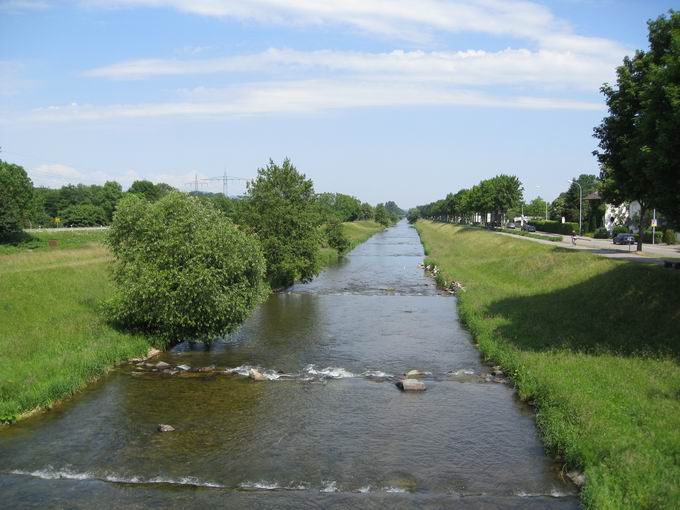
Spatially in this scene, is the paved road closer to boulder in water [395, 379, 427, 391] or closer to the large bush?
boulder in water [395, 379, 427, 391]

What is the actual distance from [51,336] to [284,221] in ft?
93.1

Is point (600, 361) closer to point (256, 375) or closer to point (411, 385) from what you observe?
point (411, 385)

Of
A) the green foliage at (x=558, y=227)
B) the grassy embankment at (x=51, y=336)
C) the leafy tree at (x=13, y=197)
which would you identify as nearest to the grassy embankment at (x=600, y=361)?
the grassy embankment at (x=51, y=336)

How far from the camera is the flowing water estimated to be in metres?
15.9

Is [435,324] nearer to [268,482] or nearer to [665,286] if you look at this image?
[665,286]

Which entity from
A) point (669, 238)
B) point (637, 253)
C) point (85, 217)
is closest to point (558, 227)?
point (669, 238)

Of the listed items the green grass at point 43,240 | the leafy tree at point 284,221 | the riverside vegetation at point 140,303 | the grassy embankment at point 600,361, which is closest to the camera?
the grassy embankment at point 600,361

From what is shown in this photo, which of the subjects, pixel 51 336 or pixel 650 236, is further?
pixel 650 236

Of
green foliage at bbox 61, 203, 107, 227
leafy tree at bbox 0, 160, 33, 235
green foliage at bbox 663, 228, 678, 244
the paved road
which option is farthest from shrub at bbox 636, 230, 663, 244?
green foliage at bbox 61, 203, 107, 227

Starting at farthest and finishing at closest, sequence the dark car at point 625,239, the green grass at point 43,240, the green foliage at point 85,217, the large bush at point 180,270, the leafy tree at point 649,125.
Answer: the green foliage at point 85,217 → the green grass at point 43,240 → the dark car at point 625,239 → the large bush at point 180,270 → the leafy tree at point 649,125

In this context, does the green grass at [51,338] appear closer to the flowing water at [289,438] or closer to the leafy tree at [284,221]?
the flowing water at [289,438]

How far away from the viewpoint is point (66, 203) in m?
173

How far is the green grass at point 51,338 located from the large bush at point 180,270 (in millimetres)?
2278

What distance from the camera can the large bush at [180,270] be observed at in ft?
97.1
